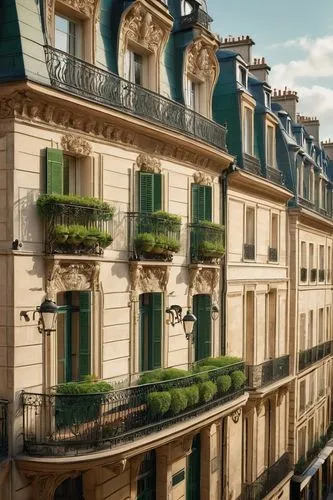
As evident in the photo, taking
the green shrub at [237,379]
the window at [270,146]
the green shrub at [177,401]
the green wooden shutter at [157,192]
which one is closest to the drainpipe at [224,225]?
the green shrub at [237,379]

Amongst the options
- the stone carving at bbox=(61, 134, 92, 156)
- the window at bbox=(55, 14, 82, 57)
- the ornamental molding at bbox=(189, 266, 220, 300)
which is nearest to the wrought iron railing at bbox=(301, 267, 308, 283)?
the ornamental molding at bbox=(189, 266, 220, 300)

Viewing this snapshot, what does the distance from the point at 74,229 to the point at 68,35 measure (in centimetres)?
413

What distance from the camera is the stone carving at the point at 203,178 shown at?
1862 cm

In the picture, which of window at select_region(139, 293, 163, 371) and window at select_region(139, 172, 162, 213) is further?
window at select_region(139, 293, 163, 371)

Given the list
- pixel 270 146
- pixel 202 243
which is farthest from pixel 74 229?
pixel 270 146

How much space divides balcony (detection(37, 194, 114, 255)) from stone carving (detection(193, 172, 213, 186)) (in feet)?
15.9

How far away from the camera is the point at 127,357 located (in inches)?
612

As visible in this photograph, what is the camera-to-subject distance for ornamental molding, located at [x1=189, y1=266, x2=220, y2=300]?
18.3 m

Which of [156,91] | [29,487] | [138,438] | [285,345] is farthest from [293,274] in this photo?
[29,487]

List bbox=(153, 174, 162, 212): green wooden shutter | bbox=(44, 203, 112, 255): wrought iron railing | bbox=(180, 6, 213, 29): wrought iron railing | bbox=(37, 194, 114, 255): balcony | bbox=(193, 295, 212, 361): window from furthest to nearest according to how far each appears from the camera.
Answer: bbox=(193, 295, 212, 361): window < bbox=(180, 6, 213, 29): wrought iron railing < bbox=(153, 174, 162, 212): green wooden shutter < bbox=(44, 203, 112, 255): wrought iron railing < bbox=(37, 194, 114, 255): balcony

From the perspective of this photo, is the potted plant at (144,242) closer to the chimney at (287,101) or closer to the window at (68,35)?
the window at (68,35)

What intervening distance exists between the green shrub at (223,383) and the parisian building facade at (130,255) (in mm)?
67

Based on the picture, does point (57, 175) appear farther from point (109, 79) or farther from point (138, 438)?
point (138, 438)

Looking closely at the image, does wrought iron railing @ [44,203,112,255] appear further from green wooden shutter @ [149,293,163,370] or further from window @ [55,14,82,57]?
window @ [55,14,82,57]
